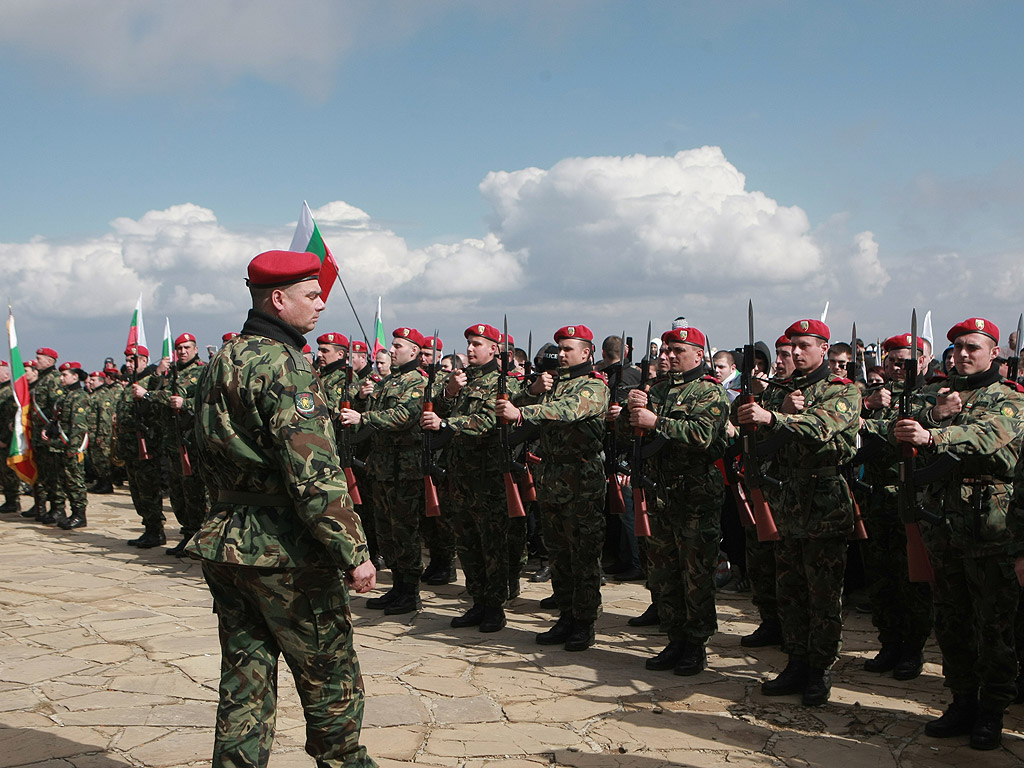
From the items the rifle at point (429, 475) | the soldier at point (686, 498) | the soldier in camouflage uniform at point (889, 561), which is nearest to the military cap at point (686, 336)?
the soldier at point (686, 498)

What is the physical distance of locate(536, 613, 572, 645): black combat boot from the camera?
698cm

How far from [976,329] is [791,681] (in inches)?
94.2

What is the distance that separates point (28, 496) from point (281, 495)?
1629 cm

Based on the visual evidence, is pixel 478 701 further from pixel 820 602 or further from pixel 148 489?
pixel 148 489

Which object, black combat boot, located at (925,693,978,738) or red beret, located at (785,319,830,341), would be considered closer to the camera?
black combat boot, located at (925,693,978,738)

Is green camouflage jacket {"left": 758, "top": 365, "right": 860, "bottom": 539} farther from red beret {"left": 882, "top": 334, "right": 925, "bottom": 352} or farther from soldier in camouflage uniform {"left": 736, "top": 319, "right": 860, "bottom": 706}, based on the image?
red beret {"left": 882, "top": 334, "right": 925, "bottom": 352}

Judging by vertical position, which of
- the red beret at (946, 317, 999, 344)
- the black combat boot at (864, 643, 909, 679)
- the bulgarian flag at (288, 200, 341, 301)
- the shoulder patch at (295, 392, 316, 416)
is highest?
the bulgarian flag at (288, 200, 341, 301)

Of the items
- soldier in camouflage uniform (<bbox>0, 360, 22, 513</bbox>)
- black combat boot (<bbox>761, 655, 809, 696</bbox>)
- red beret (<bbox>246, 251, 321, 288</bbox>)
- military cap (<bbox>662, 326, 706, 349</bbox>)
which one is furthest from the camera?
soldier in camouflage uniform (<bbox>0, 360, 22, 513</bbox>)

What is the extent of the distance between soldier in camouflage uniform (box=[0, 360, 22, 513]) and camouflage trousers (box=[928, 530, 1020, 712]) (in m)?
14.0

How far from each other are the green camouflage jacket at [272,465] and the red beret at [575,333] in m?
3.74

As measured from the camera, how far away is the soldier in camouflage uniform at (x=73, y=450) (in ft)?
43.6

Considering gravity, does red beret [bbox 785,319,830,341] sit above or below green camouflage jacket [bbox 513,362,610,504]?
above

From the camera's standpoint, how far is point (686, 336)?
21.2 ft

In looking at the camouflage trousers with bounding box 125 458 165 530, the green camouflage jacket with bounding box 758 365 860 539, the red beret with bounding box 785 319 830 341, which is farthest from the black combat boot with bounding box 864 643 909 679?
the camouflage trousers with bounding box 125 458 165 530
